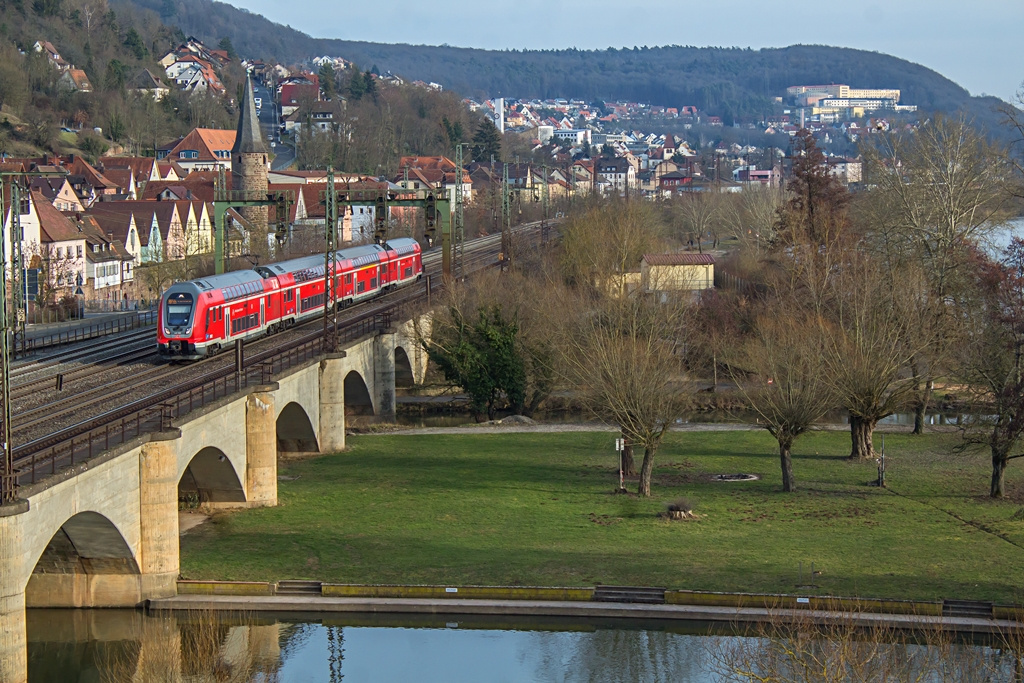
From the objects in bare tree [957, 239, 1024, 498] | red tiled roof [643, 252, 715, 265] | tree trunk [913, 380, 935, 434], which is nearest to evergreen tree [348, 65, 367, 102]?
red tiled roof [643, 252, 715, 265]

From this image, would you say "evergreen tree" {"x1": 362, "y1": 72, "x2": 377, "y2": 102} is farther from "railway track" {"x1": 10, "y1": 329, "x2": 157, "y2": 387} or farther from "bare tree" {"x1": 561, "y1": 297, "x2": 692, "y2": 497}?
"bare tree" {"x1": 561, "y1": 297, "x2": 692, "y2": 497}

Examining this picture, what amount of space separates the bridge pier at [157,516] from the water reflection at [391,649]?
1.05m

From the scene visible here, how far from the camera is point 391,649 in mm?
29906

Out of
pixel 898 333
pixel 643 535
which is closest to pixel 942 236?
pixel 898 333

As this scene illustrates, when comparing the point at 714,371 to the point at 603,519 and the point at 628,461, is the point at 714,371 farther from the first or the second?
the point at 603,519

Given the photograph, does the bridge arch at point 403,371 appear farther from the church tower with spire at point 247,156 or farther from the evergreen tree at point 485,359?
the church tower with spire at point 247,156

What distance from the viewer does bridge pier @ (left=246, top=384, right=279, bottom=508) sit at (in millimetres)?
39938

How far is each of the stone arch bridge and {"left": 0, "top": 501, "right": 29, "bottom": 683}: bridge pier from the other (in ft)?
0.06

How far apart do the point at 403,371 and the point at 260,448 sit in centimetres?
2554

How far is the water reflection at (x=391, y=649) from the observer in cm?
2775

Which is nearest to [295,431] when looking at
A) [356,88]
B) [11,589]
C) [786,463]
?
[786,463]

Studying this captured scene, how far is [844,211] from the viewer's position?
77188 millimetres

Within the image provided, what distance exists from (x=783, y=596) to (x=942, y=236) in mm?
38906

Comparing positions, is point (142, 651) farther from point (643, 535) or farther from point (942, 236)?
point (942, 236)
